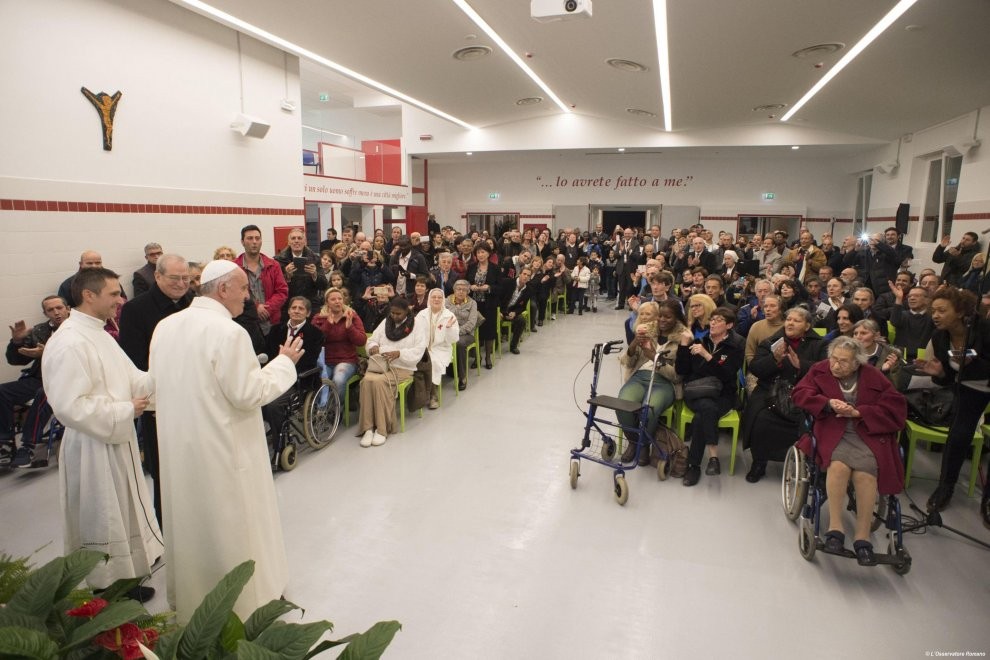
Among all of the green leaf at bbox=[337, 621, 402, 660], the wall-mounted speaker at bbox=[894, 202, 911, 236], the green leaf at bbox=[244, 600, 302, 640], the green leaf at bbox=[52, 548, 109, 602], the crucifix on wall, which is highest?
the crucifix on wall

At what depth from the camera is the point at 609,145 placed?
13875 mm

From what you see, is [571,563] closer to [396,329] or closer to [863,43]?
[396,329]

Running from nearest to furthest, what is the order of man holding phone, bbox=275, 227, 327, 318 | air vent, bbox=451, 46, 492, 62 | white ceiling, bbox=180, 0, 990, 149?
1. white ceiling, bbox=180, 0, 990, 149
2. man holding phone, bbox=275, 227, 327, 318
3. air vent, bbox=451, 46, 492, 62

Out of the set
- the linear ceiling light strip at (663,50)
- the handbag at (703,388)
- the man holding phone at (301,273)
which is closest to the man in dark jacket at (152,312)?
the man holding phone at (301,273)

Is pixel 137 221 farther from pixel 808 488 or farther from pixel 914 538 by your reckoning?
pixel 914 538

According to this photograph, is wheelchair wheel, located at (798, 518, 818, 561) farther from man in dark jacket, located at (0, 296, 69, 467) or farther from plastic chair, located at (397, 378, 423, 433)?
man in dark jacket, located at (0, 296, 69, 467)

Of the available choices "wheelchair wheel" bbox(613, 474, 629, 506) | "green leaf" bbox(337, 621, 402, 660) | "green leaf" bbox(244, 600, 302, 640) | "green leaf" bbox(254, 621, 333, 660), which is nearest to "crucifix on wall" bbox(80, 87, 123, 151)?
"wheelchair wheel" bbox(613, 474, 629, 506)

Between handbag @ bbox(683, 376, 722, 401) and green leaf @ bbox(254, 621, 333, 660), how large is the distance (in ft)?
11.0

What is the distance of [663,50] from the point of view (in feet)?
24.4

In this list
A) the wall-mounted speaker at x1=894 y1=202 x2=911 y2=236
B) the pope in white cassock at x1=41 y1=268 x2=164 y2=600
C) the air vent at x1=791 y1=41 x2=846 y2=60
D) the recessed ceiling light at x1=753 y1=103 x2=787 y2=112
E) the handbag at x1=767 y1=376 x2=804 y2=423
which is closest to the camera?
the pope in white cassock at x1=41 y1=268 x2=164 y2=600

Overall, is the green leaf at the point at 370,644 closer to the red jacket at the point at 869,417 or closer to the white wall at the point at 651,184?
the red jacket at the point at 869,417

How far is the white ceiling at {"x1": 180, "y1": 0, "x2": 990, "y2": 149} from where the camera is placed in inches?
228

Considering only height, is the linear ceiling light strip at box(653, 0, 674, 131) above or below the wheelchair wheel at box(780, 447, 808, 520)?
above

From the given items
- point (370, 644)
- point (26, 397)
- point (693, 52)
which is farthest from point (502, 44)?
point (370, 644)
